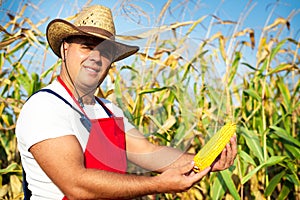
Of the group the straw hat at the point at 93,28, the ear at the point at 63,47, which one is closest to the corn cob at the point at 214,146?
→ the straw hat at the point at 93,28

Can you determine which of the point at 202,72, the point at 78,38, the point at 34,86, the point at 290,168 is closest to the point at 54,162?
the point at 78,38

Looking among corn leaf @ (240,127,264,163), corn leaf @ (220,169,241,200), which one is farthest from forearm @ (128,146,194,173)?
corn leaf @ (240,127,264,163)

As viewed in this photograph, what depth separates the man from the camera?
1.12 meters

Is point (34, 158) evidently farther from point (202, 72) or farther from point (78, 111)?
point (202, 72)

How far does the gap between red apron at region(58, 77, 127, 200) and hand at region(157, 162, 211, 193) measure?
14cm

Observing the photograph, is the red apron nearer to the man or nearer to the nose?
the man

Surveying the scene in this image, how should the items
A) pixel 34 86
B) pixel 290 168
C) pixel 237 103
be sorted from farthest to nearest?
pixel 237 103
pixel 34 86
pixel 290 168

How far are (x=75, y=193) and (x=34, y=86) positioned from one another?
1.32 meters

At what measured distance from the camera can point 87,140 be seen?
1.17 meters

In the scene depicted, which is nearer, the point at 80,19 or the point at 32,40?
the point at 80,19

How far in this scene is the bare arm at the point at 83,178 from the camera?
3.76 feet

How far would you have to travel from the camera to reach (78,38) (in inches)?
49.5

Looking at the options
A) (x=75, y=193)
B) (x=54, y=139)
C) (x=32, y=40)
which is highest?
(x=32, y=40)

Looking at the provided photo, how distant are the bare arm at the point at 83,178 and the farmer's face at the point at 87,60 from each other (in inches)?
6.3
